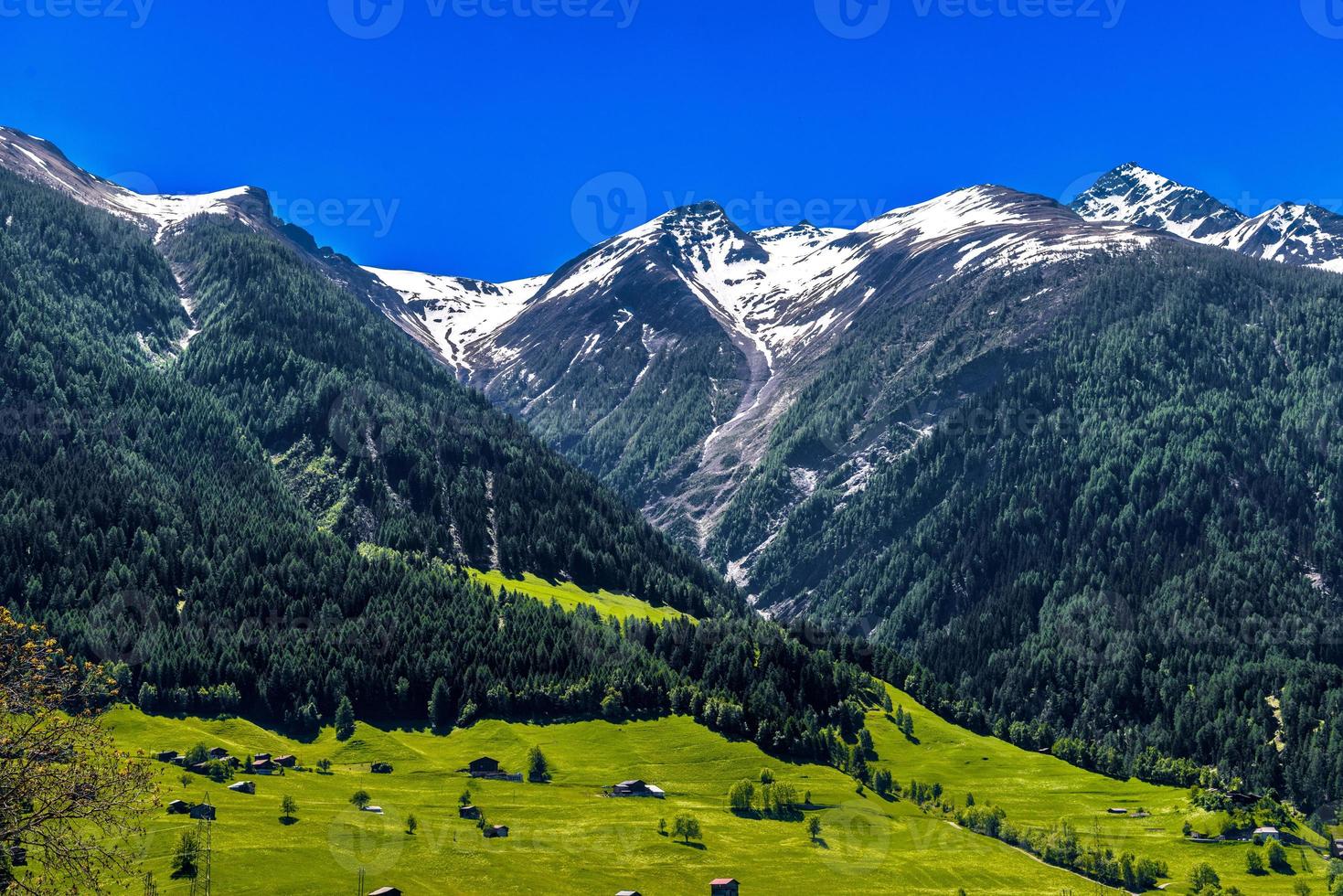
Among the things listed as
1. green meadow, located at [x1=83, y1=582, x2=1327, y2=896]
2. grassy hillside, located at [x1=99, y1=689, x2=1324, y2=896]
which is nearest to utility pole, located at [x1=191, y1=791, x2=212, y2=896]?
green meadow, located at [x1=83, y1=582, x2=1327, y2=896]

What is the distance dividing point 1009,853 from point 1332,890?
1639 inches

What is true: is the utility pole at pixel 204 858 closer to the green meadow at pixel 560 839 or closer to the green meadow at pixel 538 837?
the green meadow at pixel 560 839

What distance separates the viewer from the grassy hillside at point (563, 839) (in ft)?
443

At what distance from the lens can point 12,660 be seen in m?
38.2

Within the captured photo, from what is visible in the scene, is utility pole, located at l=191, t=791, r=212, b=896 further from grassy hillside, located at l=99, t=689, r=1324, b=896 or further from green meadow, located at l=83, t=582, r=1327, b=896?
grassy hillside, located at l=99, t=689, r=1324, b=896

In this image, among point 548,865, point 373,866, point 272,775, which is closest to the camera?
point 373,866

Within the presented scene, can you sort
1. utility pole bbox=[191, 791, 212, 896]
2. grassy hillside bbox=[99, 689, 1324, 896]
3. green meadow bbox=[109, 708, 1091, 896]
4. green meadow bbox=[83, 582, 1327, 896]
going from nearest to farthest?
1. utility pole bbox=[191, 791, 212, 896]
2. green meadow bbox=[109, 708, 1091, 896]
3. green meadow bbox=[83, 582, 1327, 896]
4. grassy hillside bbox=[99, 689, 1324, 896]

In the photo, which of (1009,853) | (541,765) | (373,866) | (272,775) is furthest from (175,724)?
(1009,853)

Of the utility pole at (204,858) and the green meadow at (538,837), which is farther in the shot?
the green meadow at (538,837)

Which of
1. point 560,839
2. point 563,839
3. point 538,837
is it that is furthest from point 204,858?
point 563,839

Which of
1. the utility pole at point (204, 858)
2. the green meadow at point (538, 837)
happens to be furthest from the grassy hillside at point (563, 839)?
the utility pole at point (204, 858)

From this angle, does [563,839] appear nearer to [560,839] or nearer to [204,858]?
[560,839]

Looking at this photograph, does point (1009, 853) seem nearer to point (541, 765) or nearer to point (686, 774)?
point (686, 774)

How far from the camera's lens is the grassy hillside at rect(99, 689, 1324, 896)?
135m
